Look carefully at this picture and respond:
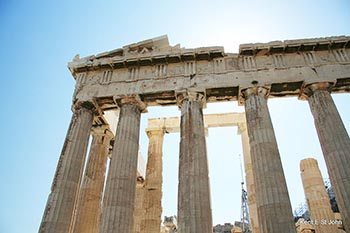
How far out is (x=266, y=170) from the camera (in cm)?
1297

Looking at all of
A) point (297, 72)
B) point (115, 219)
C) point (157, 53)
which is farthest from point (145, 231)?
point (297, 72)

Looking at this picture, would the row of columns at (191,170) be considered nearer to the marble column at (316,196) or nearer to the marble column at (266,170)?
the marble column at (266,170)

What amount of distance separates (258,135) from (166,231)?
13518 millimetres

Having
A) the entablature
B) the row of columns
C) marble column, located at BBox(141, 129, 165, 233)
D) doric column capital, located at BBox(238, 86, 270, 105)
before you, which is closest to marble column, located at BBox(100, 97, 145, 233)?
the row of columns

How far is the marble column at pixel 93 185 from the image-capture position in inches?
620

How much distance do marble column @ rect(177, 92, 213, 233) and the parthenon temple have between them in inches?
1.8

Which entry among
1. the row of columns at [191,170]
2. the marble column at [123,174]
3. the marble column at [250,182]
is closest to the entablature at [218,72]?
the row of columns at [191,170]

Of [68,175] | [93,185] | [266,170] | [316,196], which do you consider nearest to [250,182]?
[316,196]

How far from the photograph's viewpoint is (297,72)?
15.8m

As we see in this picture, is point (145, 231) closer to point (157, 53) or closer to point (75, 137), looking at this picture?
point (75, 137)

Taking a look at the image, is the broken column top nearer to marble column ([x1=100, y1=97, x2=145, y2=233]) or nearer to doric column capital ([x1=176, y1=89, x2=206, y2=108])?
doric column capital ([x1=176, y1=89, x2=206, y2=108])

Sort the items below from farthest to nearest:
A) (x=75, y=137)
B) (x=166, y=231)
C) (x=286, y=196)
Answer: (x=166, y=231) → (x=75, y=137) → (x=286, y=196)

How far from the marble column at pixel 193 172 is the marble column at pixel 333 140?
17.9 ft

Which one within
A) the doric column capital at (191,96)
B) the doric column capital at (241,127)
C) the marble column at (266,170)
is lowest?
the marble column at (266,170)
